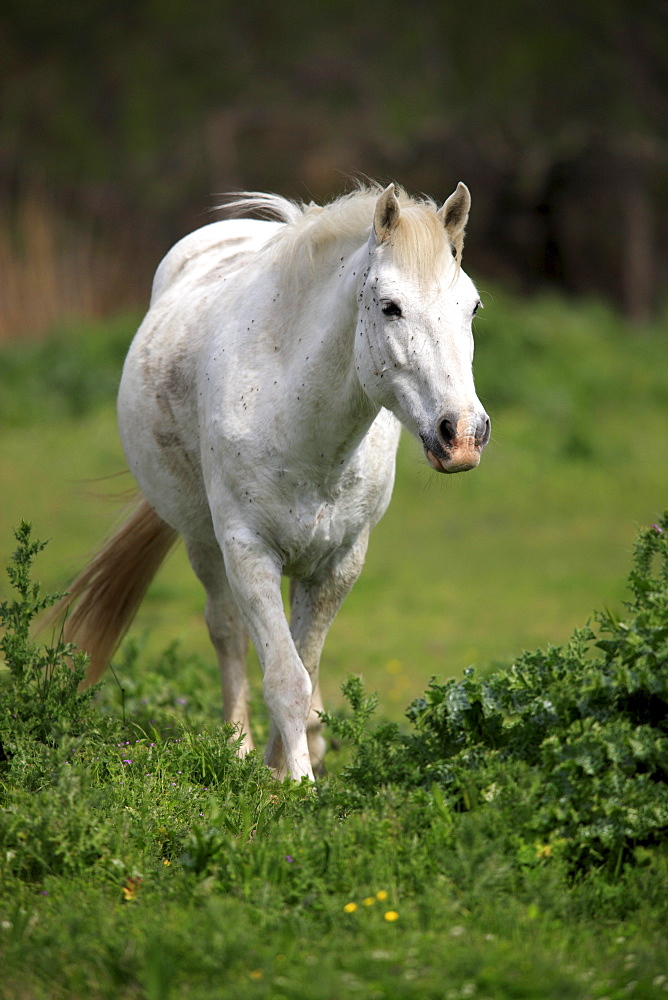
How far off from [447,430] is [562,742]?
91 cm

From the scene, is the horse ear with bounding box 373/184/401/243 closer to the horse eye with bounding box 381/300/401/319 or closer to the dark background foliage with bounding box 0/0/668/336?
the horse eye with bounding box 381/300/401/319

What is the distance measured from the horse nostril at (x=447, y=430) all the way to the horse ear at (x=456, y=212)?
0.63 metres

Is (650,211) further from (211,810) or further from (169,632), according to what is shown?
(211,810)

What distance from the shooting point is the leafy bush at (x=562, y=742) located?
9.48 ft

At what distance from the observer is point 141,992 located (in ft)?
7.79

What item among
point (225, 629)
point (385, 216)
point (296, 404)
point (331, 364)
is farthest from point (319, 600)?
point (385, 216)

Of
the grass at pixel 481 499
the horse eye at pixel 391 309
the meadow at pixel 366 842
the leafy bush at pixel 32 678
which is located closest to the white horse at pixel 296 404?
the horse eye at pixel 391 309

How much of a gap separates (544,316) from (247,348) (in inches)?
374

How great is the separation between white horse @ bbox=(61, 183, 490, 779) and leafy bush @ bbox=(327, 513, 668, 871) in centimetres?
38

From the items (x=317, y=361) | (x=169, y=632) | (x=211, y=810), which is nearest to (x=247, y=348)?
(x=317, y=361)

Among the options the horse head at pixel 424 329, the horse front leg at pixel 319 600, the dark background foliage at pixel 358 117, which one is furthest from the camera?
the dark background foliage at pixel 358 117

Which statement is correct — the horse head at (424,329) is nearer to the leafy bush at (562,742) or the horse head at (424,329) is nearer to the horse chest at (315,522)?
the horse chest at (315,522)

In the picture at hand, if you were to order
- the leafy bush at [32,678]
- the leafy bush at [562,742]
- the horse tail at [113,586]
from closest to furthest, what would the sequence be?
the leafy bush at [562,742] < the leafy bush at [32,678] < the horse tail at [113,586]

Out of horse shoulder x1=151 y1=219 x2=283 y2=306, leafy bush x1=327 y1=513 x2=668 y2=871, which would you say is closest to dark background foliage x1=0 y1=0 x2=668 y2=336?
horse shoulder x1=151 y1=219 x2=283 y2=306
